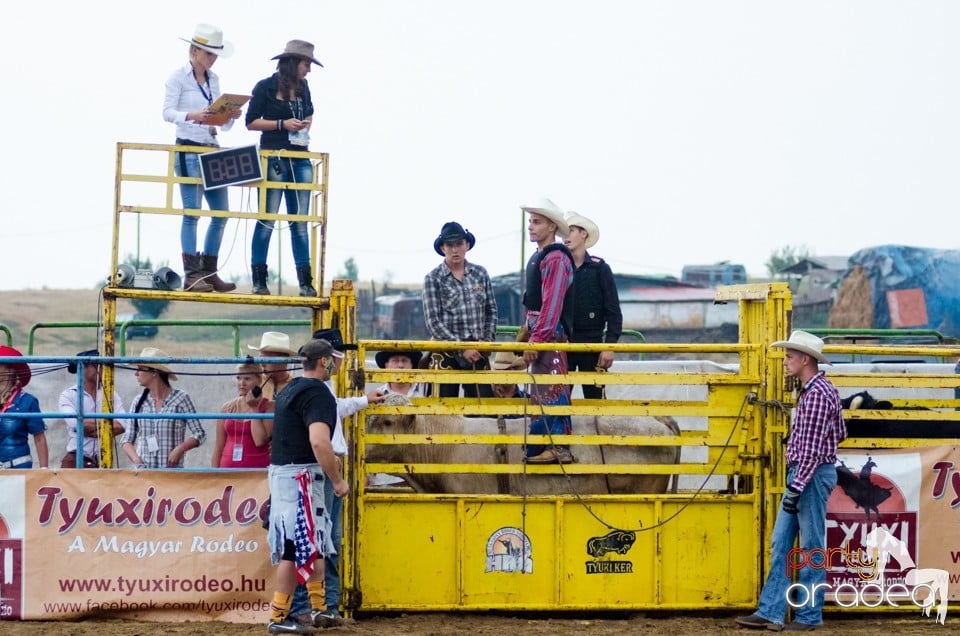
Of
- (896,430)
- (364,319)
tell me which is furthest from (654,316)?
(896,430)

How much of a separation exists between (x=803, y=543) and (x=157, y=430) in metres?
4.81

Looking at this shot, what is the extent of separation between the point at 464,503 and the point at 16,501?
3.07 m

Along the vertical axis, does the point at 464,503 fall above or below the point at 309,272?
below

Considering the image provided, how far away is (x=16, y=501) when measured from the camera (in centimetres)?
816

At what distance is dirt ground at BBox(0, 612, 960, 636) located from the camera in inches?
306

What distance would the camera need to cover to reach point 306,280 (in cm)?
905

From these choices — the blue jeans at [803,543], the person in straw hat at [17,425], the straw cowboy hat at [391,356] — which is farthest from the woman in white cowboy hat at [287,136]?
the blue jeans at [803,543]

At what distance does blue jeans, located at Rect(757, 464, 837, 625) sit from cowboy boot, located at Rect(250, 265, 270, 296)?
406 cm

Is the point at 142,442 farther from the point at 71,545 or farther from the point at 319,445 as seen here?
the point at 319,445

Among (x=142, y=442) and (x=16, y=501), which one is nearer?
(x=16, y=501)

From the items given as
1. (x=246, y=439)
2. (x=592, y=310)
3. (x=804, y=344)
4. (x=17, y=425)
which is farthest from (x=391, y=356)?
(x=804, y=344)

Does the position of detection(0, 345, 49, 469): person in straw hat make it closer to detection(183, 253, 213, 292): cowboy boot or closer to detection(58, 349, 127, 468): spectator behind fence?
detection(58, 349, 127, 468): spectator behind fence

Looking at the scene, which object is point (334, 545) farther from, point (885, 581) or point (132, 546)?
point (885, 581)

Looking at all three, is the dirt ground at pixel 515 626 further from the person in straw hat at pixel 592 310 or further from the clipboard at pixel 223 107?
the clipboard at pixel 223 107
